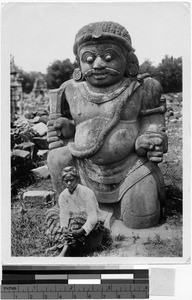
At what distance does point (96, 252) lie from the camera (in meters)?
6.35

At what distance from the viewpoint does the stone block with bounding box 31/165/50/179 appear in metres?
6.63

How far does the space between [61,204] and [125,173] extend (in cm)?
71

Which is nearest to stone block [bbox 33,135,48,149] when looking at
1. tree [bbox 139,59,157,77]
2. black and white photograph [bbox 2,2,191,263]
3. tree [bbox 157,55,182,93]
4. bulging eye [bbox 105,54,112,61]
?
black and white photograph [bbox 2,2,191,263]

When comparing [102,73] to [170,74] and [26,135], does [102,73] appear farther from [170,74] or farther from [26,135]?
[26,135]

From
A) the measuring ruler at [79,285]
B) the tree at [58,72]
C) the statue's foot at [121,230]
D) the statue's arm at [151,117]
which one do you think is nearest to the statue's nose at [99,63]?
the tree at [58,72]

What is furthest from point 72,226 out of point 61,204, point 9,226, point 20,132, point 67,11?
point 67,11

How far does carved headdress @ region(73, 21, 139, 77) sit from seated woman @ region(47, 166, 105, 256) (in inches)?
47.6

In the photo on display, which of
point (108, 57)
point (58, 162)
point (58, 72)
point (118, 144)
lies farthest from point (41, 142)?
point (108, 57)

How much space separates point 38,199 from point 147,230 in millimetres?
1174

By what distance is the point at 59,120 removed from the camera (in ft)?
21.0

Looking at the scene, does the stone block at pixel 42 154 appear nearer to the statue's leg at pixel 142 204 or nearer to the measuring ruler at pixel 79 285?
the statue's leg at pixel 142 204

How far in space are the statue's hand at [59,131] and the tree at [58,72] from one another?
422 mm

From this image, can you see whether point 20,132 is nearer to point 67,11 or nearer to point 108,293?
point 67,11

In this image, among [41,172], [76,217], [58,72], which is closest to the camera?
[76,217]
